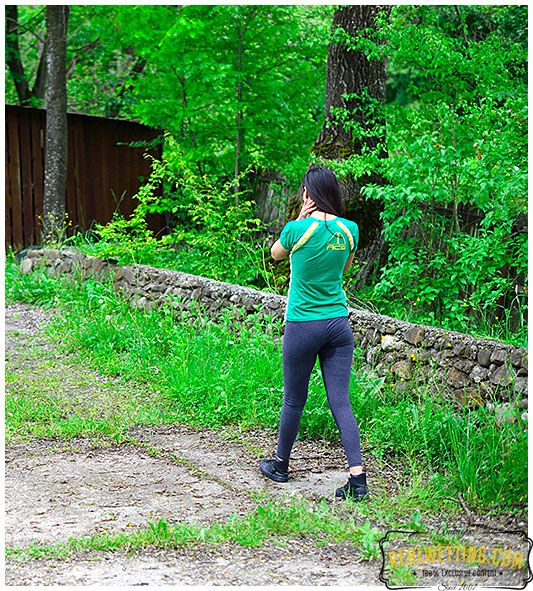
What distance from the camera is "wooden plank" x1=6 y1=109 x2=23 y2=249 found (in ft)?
41.3

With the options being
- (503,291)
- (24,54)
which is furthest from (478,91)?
(24,54)

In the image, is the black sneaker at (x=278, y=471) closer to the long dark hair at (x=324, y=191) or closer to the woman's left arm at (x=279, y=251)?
the woman's left arm at (x=279, y=251)

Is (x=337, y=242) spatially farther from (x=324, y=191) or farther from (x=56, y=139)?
(x=56, y=139)

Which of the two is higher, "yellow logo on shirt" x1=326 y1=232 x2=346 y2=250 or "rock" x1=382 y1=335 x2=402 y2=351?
"yellow logo on shirt" x1=326 y1=232 x2=346 y2=250

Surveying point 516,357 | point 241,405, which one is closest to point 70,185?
point 241,405

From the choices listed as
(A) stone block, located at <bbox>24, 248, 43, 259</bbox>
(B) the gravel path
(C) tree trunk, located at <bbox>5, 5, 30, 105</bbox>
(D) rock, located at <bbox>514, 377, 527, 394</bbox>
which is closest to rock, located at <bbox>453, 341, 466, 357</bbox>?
(D) rock, located at <bbox>514, 377, 527, 394</bbox>

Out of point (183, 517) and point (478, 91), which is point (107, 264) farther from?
point (183, 517)

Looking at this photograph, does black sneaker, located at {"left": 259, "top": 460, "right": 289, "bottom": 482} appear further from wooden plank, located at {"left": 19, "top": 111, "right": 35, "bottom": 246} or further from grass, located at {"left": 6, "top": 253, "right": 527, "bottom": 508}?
wooden plank, located at {"left": 19, "top": 111, "right": 35, "bottom": 246}

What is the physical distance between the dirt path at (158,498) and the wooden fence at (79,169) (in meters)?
7.33

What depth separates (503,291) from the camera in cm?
645

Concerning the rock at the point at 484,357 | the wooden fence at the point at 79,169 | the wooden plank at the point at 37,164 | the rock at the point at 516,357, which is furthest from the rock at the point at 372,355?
the wooden plank at the point at 37,164

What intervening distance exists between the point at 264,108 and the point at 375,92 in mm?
3108

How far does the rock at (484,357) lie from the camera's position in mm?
4922

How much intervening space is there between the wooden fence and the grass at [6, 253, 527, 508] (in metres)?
5.22
